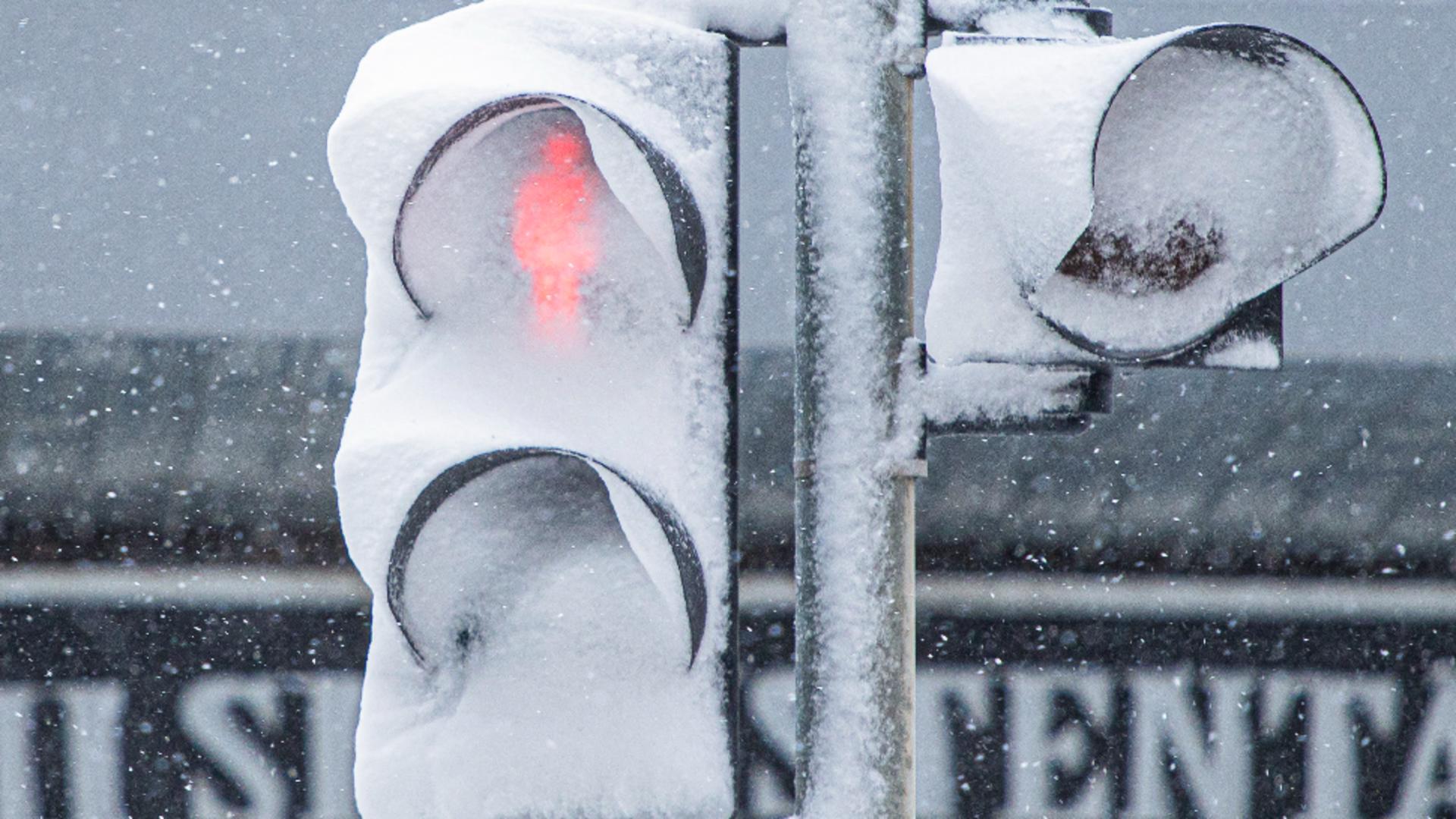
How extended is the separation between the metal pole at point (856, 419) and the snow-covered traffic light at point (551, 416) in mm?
68

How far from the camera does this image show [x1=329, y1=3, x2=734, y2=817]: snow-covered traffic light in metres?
1.02

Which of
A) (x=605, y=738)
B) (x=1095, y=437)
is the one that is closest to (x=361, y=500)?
(x=605, y=738)

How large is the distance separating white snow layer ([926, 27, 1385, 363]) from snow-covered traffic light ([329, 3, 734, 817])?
200 mm

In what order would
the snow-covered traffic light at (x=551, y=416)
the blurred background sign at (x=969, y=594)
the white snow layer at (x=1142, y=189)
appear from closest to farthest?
1. the white snow layer at (x=1142, y=189)
2. the snow-covered traffic light at (x=551, y=416)
3. the blurred background sign at (x=969, y=594)

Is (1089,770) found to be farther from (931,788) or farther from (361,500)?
(361,500)

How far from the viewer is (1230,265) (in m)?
1.01

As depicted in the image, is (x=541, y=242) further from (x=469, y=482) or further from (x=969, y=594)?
(x=969, y=594)

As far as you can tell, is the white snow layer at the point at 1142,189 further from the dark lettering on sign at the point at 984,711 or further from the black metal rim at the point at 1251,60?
the dark lettering on sign at the point at 984,711

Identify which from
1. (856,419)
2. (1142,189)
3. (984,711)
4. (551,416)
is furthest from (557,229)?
(984,711)

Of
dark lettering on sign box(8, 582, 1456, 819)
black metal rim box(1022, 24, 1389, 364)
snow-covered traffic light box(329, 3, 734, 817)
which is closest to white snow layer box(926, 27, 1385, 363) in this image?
black metal rim box(1022, 24, 1389, 364)

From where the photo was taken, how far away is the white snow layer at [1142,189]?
2.96ft

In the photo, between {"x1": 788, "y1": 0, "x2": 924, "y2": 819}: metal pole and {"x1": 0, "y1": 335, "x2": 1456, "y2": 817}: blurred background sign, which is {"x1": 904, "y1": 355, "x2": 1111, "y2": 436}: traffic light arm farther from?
{"x1": 0, "y1": 335, "x2": 1456, "y2": 817}: blurred background sign

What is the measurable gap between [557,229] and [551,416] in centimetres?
15

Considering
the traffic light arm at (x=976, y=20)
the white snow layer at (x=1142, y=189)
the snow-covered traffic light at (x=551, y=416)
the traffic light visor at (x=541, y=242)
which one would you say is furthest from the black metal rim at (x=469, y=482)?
the traffic light arm at (x=976, y=20)
